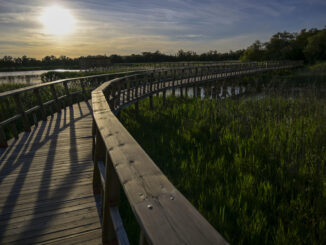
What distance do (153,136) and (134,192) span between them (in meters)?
6.32

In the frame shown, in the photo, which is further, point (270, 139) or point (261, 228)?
point (270, 139)

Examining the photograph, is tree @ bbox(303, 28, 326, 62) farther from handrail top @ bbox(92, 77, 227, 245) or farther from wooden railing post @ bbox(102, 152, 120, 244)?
handrail top @ bbox(92, 77, 227, 245)

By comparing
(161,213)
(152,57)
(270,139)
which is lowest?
(270,139)

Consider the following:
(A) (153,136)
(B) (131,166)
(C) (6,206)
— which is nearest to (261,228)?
(B) (131,166)

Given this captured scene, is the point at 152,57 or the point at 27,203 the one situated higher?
the point at 152,57

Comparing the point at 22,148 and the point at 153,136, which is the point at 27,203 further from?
the point at 153,136

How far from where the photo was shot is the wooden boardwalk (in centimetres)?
249

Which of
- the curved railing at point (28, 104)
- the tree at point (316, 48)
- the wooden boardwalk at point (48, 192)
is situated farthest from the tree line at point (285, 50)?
the wooden boardwalk at point (48, 192)

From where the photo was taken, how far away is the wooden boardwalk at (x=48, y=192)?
98.0 inches

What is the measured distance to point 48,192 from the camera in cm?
327

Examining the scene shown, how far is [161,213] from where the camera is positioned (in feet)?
3.13

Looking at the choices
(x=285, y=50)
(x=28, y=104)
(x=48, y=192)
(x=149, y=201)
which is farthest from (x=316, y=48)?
(x=149, y=201)

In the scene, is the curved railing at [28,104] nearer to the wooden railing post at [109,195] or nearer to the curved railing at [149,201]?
the wooden railing post at [109,195]

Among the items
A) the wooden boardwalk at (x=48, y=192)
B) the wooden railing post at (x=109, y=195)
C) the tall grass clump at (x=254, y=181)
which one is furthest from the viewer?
the tall grass clump at (x=254, y=181)
